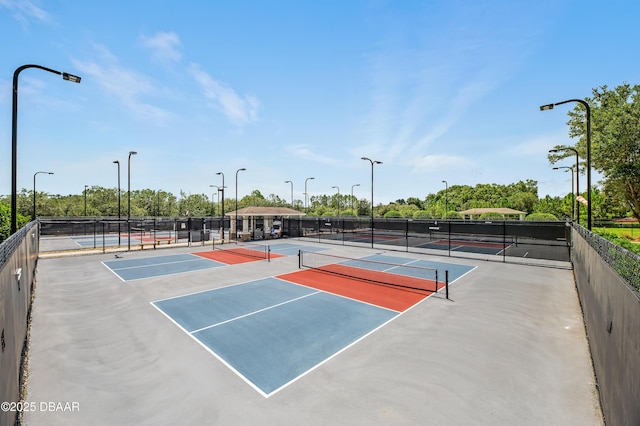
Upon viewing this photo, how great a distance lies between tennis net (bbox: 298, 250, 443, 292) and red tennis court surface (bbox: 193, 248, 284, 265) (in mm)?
3801

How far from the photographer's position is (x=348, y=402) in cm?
564

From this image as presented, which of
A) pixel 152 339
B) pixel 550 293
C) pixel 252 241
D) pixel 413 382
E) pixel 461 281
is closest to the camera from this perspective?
pixel 413 382

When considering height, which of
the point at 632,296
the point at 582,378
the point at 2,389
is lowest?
the point at 582,378

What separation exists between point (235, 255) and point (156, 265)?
5978 mm

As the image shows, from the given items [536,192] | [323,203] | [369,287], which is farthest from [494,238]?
[536,192]

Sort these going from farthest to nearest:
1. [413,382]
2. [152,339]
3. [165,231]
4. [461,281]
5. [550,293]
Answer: [165,231] → [461,281] → [550,293] → [152,339] → [413,382]

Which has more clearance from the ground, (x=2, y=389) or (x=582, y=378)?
(x=2, y=389)

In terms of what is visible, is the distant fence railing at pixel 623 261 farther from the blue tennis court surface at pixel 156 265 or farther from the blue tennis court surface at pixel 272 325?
the blue tennis court surface at pixel 156 265

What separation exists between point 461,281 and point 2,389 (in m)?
16.1

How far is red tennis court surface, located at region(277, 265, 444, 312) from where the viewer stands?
11.9 metres

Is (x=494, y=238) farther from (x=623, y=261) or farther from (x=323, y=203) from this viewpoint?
(x=323, y=203)

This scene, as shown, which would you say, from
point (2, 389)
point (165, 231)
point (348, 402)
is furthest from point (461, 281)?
point (165, 231)

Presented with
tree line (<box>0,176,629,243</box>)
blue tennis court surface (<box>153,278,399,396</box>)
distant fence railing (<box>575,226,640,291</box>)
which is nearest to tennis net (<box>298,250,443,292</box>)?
blue tennis court surface (<box>153,278,399,396</box>)

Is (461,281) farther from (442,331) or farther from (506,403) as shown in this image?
(506,403)
